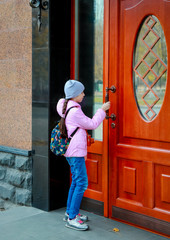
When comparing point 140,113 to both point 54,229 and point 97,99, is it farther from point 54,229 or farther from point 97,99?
point 54,229

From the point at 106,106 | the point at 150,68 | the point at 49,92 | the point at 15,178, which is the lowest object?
the point at 15,178

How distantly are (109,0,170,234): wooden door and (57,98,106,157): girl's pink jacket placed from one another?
35 cm

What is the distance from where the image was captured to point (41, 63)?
466cm

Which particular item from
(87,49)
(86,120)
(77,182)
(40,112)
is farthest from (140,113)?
(40,112)

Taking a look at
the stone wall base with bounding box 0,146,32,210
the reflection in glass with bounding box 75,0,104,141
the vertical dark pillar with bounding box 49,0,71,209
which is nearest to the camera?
the reflection in glass with bounding box 75,0,104,141

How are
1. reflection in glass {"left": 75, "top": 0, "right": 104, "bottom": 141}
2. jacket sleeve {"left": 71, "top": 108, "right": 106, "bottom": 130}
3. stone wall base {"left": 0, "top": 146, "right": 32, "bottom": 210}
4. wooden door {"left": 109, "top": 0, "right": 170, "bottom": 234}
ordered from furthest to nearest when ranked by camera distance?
stone wall base {"left": 0, "top": 146, "right": 32, "bottom": 210} → reflection in glass {"left": 75, "top": 0, "right": 104, "bottom": 141} → jacket sleeve {"left": 71, "top": 108, "right": 106, "bottom": 130} → wooden door {"left": 109, "top": 0, "right": 170, "bottom": 234}

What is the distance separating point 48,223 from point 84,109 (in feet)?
4.67

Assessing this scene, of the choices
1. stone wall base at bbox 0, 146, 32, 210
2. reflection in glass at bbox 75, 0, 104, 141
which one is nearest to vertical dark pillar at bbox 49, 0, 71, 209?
reflection in glass at bbox 75, 0, 104, 141

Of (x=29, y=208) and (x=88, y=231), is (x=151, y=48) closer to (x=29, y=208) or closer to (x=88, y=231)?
(x=88, y=231)

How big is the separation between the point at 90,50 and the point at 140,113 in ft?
3.59

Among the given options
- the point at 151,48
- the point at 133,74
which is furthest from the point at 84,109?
the point at 151,48

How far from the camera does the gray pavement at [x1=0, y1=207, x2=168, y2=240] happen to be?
3.85 metres

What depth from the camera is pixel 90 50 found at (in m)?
4.61

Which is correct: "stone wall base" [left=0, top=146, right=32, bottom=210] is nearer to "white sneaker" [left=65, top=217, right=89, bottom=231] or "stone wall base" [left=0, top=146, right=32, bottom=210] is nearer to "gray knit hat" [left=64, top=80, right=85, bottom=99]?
"white sneaker" [left=65, top=217, right=89, bottom=231]
